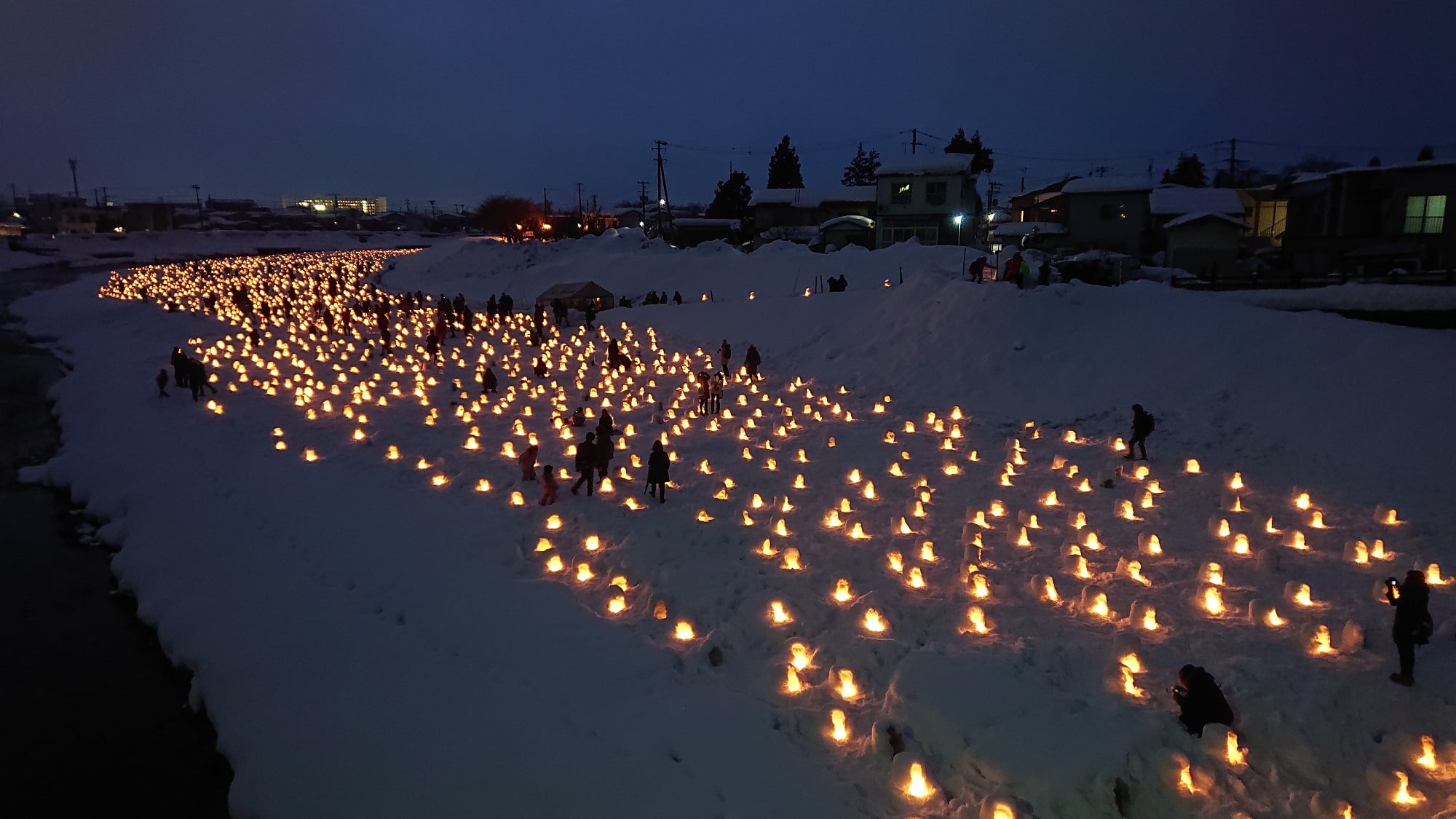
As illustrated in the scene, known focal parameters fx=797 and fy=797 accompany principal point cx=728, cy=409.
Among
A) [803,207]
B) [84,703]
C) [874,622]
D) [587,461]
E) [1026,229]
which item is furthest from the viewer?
[803,207]

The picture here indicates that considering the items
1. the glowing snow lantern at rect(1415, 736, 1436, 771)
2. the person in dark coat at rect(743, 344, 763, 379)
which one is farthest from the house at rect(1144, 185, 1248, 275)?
the glowing snow lantern at rect(1415, 736, 1436, 771)

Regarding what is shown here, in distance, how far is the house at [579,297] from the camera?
32.8 meters

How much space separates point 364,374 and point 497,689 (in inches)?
704

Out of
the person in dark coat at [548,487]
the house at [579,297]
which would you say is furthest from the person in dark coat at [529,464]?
the house at [579,297]

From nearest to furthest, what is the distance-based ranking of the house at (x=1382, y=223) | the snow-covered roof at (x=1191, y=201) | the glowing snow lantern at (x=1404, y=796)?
the glowing snow lantern at (x=1404, y=796), the house at (x=1382, y=223), the snow-covered roof at (x=1191, y=201)

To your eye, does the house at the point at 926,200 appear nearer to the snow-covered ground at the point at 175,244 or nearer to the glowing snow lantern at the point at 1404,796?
the glowing snow lantern at the point at 1404,796

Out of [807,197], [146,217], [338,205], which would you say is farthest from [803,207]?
[338,205]

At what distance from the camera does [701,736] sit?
736 cm

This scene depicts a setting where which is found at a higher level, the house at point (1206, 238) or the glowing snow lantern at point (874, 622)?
the house at point (1206, 238)

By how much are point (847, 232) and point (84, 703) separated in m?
40.7

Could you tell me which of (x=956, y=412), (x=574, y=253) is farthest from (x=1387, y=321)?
(x=574, y=253)

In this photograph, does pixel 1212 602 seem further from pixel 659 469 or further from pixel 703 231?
pixel 703 231

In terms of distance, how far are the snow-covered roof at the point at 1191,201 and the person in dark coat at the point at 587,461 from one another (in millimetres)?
35520

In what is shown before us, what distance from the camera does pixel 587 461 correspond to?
42.7 feet
